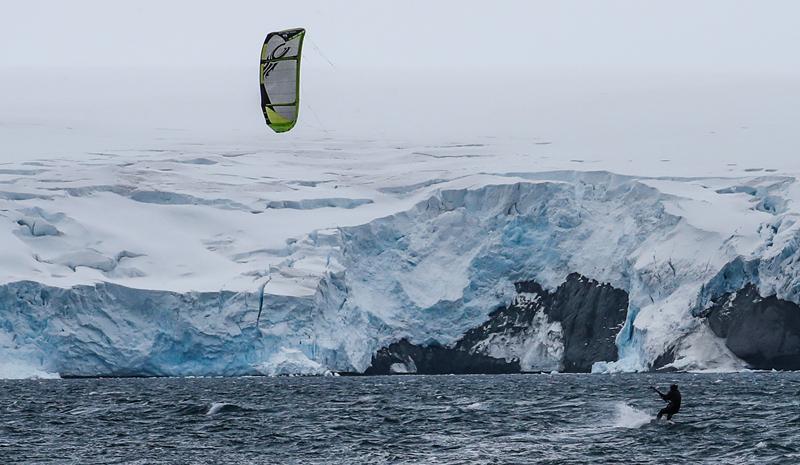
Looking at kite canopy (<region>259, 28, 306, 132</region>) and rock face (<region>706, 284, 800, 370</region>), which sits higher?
kite canopy (<region>259, 28, 306, 132</region>)

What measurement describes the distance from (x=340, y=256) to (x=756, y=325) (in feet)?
64.6

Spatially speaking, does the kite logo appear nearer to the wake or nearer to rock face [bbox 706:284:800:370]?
the wake

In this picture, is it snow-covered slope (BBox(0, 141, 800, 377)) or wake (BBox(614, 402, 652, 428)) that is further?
snow-covered slope (BBox(0, 141, 800, 377))

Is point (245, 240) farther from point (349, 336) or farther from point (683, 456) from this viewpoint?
point (683, 456)

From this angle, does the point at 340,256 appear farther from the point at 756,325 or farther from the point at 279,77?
the point at 279,77

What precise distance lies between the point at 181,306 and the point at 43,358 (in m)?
6.20

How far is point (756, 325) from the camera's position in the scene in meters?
52.4

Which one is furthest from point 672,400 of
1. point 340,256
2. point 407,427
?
point 340,256

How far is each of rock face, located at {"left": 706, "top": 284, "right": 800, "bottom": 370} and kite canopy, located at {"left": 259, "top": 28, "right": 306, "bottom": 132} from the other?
32823 millimetres

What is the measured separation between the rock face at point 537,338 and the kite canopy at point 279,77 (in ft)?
112

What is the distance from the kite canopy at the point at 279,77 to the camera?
79.4 ft

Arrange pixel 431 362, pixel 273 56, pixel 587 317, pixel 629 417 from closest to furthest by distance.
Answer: pixel 273 56
pixel 629 417
pixel 587 317
pixel 431 362

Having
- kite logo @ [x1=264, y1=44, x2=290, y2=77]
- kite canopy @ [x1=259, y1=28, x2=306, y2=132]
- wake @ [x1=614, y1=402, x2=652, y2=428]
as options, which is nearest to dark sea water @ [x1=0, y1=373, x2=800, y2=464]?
wake @ [x1=614, y1=402, x2=652, y2=428]

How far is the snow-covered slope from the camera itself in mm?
51906
